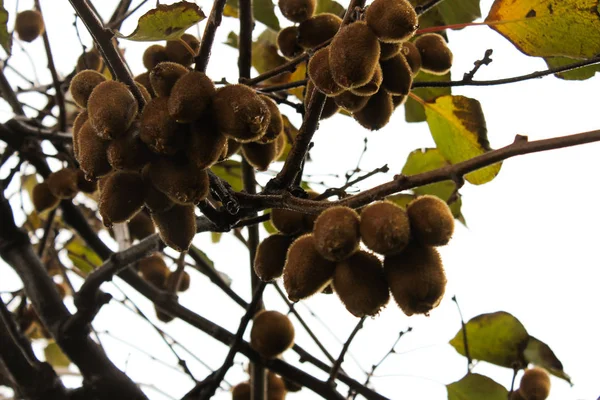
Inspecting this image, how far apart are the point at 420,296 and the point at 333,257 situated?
110 mm

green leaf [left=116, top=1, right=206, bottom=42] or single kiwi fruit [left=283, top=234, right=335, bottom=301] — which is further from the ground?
green leaf [left=116, top=1, right=206, bottom=42]

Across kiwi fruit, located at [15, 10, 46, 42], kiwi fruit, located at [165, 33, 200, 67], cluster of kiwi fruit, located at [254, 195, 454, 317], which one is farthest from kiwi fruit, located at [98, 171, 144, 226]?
kiwi fruit, located at [15, 10, 46, 42]

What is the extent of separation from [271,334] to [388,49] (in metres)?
0.67

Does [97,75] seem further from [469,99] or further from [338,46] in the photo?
[469,99]

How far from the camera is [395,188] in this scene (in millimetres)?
727

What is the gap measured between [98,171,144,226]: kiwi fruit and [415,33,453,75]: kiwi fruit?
0.56 metres

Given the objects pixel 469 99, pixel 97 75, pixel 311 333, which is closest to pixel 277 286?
pixel 311 333

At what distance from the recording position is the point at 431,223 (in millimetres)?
730

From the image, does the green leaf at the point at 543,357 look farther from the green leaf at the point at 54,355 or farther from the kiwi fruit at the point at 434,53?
the green leaf at the point at 54,355

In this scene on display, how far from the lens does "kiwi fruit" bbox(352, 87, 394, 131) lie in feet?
3.20

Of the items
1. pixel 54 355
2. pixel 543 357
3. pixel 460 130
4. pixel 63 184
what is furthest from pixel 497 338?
pixel 54 355

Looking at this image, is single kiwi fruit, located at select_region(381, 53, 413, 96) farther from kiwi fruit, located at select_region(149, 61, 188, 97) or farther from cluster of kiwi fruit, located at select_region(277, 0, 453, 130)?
kiwi fruit, located at select_region(149, 61, 188, 97)

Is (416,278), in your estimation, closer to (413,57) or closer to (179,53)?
(413,57)

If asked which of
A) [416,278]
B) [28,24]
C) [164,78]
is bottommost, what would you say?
[416,278]
